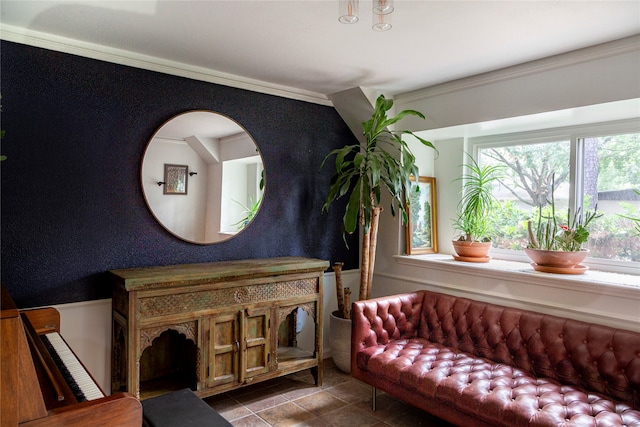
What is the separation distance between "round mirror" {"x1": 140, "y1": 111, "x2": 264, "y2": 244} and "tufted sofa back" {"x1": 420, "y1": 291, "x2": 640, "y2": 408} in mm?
1679

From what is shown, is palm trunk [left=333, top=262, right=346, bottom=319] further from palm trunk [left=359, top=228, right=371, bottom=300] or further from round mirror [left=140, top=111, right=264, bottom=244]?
round mirror [left=140, top=111, right=264, bottom=244]

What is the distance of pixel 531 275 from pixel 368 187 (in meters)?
1.35

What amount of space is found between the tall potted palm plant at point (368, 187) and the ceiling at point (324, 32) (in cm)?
48

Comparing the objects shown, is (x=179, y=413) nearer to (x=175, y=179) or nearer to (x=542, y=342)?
(x=175, y=179)

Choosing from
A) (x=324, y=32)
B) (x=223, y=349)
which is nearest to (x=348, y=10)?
(x=324, y=32)

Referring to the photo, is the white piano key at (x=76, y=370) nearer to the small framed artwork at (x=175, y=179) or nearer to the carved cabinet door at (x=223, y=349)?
the carved cabinet door at (x=223, y=349)

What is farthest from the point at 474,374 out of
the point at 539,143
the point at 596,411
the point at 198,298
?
the point at 539,143

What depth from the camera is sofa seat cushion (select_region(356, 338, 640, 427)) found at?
211 centimetres

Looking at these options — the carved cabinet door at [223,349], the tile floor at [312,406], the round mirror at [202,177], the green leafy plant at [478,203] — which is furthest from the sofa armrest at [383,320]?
the round mirror at [202,177]

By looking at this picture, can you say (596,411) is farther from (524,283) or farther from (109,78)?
(109,78)

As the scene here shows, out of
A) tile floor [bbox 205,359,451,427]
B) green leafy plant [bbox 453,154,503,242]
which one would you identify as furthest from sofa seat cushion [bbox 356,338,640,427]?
green leafy plant [bbox 453,154,503,242]

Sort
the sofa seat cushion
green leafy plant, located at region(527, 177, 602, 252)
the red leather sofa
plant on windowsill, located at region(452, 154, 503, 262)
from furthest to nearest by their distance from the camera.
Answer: plant on windowsill, located at region(452, 154, 503, 262) → green leafy plant, located at region(527, 177, 602, 252) → the red leather sofa → the sofa seat cushion

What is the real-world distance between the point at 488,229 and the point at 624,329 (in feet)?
4.38

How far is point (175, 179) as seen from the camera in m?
3.13
